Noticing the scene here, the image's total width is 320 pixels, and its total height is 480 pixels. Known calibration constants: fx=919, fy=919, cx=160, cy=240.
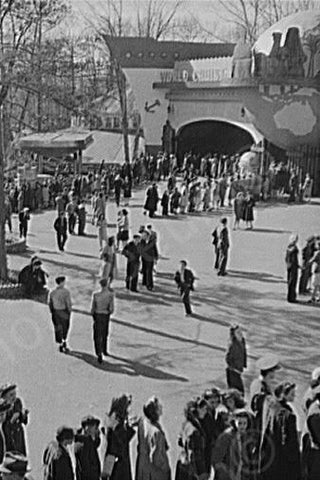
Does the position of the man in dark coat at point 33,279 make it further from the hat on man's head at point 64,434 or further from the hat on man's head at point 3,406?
the hat on man's head at point 64,434

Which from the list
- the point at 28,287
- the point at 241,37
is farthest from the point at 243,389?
the point at 241,37

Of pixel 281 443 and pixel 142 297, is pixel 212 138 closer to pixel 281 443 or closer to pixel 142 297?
pixel 142 297

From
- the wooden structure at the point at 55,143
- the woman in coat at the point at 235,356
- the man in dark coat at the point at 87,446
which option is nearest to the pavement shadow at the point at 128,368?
the woman in coat at the point at 235,356

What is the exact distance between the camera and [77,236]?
2242 centimetres

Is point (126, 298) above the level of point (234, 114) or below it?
below

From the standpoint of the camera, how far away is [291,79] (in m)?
30.7

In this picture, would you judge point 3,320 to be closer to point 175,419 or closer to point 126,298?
point 126,298

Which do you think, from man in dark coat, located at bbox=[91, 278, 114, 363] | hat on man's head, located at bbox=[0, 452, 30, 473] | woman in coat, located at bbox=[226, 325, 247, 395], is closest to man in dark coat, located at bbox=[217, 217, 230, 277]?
man in dark coat, located at bbox=[91, 278, 114, 363]

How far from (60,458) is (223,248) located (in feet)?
36.2

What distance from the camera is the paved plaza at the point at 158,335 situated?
11.4m

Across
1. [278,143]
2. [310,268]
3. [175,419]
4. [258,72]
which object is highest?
[258,72]

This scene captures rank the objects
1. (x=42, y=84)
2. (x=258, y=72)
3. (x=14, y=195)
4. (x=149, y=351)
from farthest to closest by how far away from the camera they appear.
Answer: (x=258, y=72) < (x=14, y=195) < (x=42, y=84) < (x=149, y=351)

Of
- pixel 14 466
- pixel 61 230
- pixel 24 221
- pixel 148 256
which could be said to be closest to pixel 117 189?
pixel 24 221

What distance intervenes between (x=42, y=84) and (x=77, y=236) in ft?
14.0
